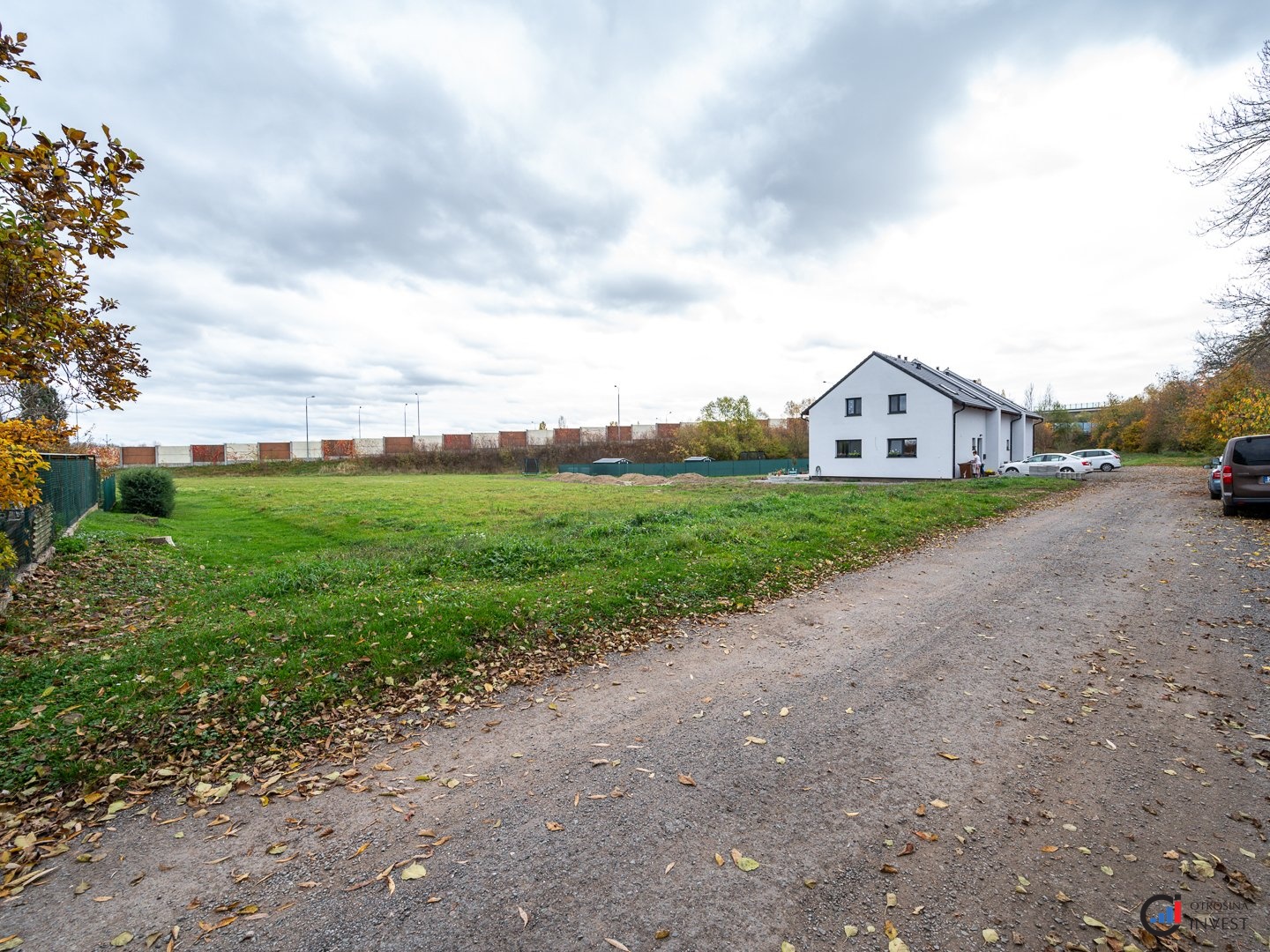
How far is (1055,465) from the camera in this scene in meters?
32.5

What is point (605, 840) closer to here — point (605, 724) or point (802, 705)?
point (605, 724)

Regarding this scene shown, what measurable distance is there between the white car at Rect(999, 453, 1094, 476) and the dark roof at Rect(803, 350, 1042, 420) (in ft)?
11.8

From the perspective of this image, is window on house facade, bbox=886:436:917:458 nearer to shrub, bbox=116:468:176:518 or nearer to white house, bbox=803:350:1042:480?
white house, bbox=803:350:1042:480

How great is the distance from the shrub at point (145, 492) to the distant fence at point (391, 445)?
5200cm

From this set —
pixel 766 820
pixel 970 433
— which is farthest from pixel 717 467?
pixel 766 820

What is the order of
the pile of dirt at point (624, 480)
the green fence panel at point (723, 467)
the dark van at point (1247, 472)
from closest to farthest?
the dark van at point (1247, 472) < the pile of dirt at point (624, 480) < the green fence panel at point (723, 467)

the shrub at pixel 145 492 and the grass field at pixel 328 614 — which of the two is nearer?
the grass field at pixel 328 614

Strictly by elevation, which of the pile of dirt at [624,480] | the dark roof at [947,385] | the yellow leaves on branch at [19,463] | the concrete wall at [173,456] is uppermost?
the dark roof at [947,385]

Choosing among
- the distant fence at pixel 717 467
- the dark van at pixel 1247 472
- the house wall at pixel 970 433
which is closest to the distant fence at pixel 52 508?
the dark van at pixel 1247 472

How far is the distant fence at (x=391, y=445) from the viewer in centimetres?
6825

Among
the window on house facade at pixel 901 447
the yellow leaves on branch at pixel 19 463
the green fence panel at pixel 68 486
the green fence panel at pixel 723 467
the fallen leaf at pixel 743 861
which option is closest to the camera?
the fallen leaf at pixel 743 861

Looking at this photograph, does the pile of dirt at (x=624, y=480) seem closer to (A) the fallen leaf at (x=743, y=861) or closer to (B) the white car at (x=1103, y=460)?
(B) the white car at (x=1103, y=460)

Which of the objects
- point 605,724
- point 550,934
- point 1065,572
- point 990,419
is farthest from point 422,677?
point 990,419

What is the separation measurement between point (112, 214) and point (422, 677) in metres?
4.19
